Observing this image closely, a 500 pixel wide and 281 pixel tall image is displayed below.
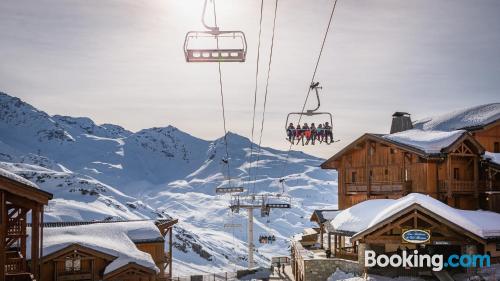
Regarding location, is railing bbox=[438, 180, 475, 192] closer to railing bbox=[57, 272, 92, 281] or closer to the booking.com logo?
the booking.com logo

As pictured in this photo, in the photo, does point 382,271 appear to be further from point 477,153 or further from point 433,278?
point 477,153

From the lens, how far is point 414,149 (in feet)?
115

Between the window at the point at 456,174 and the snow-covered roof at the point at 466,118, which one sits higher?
the snow-covered roof at the point at 466,118

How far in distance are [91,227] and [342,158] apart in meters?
20.6

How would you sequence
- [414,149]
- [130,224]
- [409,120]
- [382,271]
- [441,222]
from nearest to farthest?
[441,222] < [382,271] < [414,149] < [130,224] < [409,120]

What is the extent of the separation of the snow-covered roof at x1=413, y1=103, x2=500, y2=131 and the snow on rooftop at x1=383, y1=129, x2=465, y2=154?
359cm

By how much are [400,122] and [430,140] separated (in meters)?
12.2

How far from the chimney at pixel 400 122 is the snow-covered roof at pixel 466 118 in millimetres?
1700

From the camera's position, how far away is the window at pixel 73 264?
33.4m

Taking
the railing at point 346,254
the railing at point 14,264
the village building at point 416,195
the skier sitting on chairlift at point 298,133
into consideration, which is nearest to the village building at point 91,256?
the village building at point 416,195

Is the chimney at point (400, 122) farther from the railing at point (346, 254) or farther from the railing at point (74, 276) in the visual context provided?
the railing at point (74, 276)

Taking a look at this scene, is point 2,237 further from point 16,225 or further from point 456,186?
point 456,186

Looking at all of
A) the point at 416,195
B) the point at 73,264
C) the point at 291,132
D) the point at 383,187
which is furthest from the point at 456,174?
the point at 73,264

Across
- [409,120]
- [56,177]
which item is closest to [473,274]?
[409,120]
